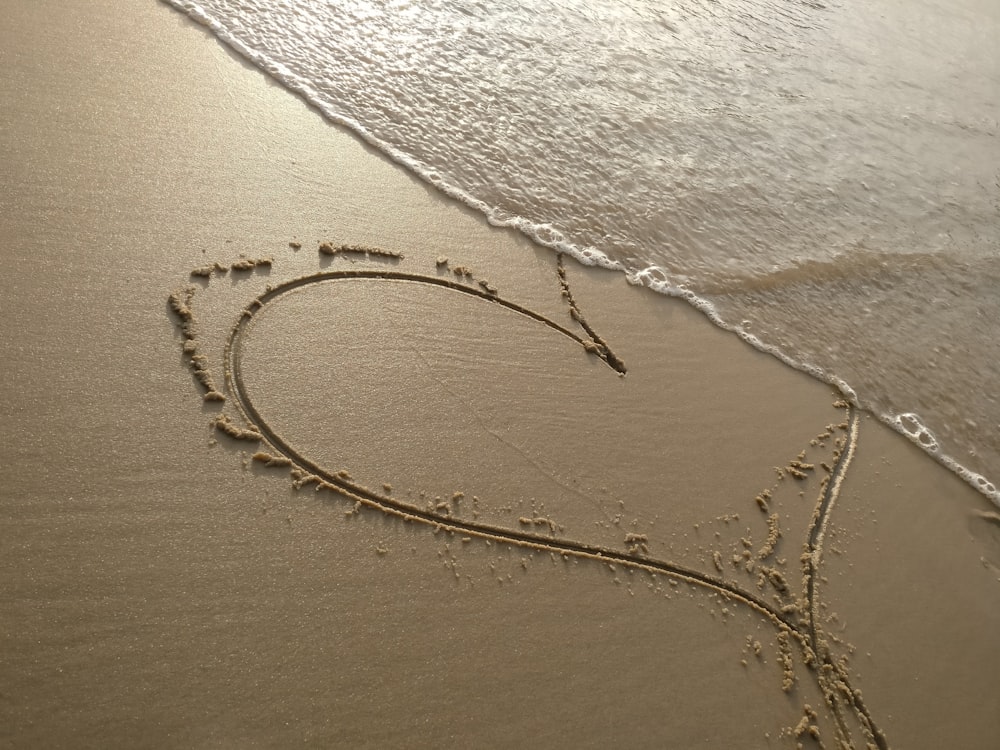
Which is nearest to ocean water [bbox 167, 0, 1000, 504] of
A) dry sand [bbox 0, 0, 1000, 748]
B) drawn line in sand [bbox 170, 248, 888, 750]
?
dry sand [bbox 0, 0, 1000, 748]

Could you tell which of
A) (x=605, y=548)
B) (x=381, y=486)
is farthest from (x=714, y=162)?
(x=381, y=486)

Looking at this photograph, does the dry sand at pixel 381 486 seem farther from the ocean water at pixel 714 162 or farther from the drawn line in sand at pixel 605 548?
the ocean water at pixel 714 162

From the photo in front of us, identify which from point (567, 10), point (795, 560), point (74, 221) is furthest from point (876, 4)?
point (74, 221)

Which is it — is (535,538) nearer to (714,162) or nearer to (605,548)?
(605,548)

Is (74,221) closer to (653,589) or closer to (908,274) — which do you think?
(653,589)

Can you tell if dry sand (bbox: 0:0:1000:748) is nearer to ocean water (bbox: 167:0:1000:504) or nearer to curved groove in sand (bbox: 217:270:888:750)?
curved groove in sand (bbox: 217:270:888:750)
